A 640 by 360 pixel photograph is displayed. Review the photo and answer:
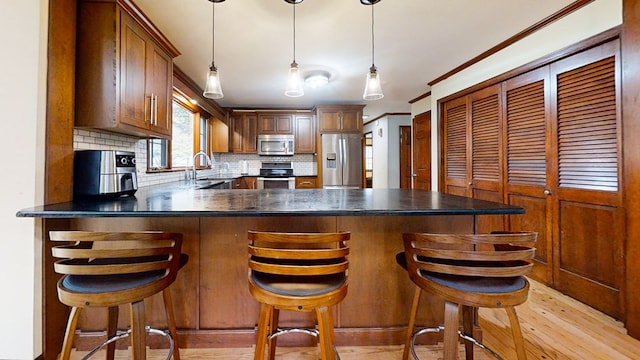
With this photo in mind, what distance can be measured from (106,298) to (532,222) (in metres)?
3.23

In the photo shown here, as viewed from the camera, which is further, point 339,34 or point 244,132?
point 244,132

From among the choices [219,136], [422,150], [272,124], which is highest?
[272,124]

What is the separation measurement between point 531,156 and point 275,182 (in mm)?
4129

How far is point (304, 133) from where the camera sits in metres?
5.67

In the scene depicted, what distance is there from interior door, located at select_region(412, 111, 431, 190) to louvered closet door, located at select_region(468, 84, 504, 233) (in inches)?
56.6

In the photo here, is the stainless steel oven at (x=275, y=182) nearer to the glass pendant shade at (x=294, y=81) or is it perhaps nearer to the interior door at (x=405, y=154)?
the interior door at (x=405, y=154)

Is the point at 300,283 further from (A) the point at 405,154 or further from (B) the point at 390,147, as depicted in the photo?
(A) the point at 405,154

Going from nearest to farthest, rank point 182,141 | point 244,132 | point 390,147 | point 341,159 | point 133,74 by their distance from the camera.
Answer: point 133,74 < point 182,141 < point 341,159 < point 244,132 < point 390,147

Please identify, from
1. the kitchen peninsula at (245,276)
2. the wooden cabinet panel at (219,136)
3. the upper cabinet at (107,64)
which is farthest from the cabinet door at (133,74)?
the wooden cabinet panel at (219,136)

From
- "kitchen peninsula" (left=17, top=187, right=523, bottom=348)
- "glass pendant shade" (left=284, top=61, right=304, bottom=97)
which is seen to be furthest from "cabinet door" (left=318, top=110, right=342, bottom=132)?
"kitchen peninsula" (left=17, top=187, right=523, bottom=348)

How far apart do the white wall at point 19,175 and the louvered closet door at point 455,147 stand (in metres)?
3.97

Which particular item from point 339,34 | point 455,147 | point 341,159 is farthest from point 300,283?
point 341,159

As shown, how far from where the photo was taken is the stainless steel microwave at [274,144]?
5602mm

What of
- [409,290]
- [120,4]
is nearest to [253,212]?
[409,290]
